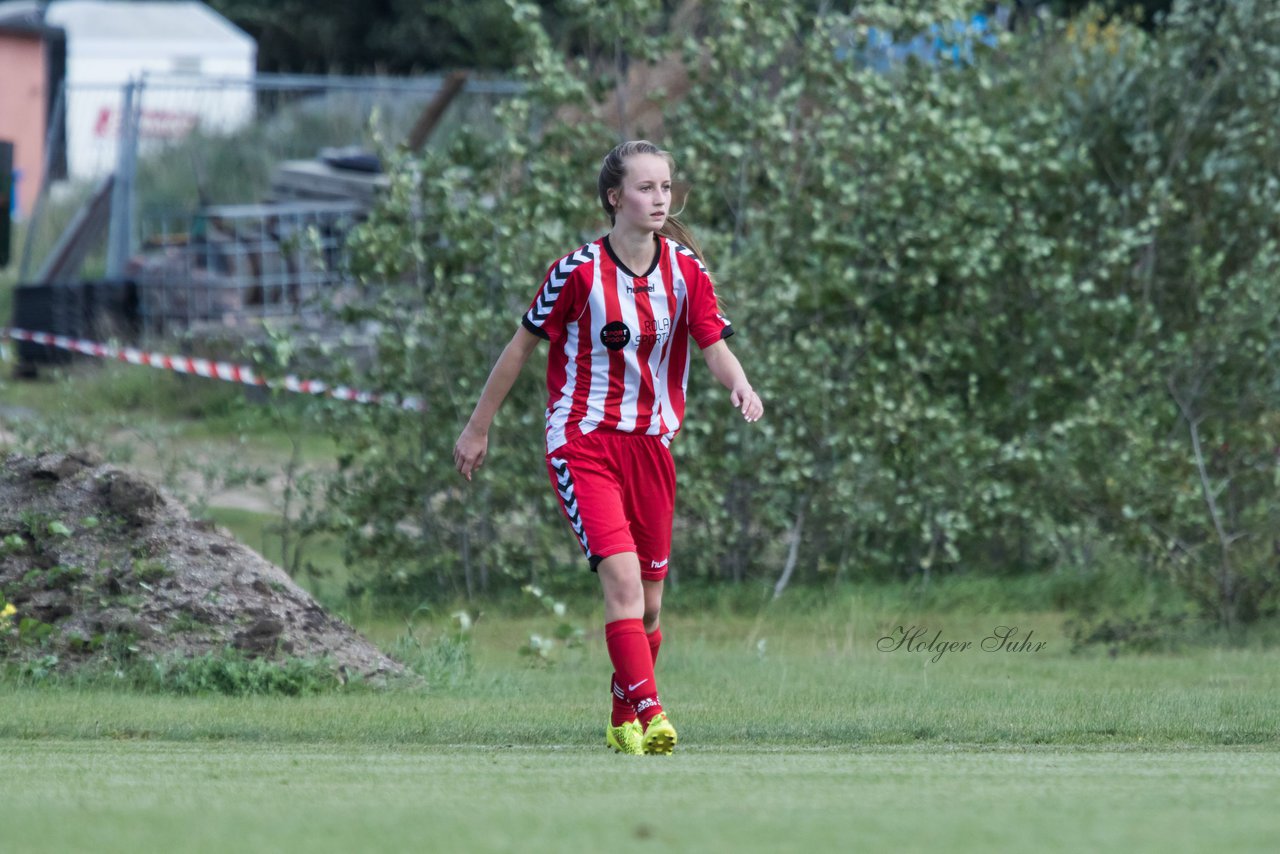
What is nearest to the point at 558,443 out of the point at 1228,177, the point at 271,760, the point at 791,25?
the point at 271,760

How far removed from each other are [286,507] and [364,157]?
1159 centimetres

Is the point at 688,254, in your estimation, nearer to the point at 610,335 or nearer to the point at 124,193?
the point at 610,335

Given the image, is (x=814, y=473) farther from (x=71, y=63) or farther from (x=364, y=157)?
(x=71, y=63)

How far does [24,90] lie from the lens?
3888cm

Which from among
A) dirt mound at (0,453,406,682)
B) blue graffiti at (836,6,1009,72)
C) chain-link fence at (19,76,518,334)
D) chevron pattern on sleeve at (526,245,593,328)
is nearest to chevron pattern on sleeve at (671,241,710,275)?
chevron pattern on sleeve at (526,245,593,328)

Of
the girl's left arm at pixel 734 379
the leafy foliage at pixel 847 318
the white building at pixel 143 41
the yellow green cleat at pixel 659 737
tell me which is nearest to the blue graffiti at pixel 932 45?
the leafy foliage at pixel 847 318

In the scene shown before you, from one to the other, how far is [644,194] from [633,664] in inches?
65.9

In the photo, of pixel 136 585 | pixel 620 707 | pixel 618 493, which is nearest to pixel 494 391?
pixel 618 493

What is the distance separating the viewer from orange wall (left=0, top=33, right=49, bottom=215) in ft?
126

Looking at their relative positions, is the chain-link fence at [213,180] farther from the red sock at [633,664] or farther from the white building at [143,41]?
the red sock at [633,664]

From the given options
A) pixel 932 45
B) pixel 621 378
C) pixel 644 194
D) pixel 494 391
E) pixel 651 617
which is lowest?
pixel 651 617

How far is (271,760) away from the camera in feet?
21.1

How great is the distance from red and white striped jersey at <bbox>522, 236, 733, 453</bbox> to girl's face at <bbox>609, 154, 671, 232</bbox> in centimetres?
17

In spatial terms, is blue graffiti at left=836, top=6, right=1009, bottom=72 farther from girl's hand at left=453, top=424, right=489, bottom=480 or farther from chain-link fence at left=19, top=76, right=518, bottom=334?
chain-link fence at left=19, top=76, right=518, bottom=334
